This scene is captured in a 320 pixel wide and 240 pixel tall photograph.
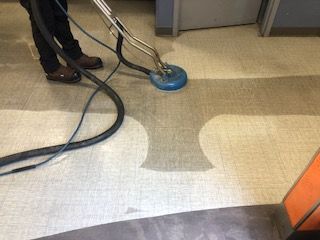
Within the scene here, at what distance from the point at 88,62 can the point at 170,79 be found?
552 millimetres

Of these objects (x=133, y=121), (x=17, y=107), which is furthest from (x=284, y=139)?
(x=17, y=107)

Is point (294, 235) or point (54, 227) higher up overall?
point (294, 235)

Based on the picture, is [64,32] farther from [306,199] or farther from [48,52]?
[306,199]

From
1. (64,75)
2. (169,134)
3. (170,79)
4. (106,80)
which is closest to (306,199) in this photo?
(169,134)

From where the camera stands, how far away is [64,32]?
5.56 feet

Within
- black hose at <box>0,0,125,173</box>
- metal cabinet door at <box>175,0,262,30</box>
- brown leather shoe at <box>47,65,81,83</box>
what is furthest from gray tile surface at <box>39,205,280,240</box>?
metal cabinet door at <box>175,0,262,30</box>

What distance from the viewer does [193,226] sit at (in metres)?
1.16

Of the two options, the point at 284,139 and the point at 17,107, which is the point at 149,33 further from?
the point at 284,139

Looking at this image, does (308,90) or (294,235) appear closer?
(294,235)

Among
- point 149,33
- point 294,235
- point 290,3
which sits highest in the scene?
point 290,3

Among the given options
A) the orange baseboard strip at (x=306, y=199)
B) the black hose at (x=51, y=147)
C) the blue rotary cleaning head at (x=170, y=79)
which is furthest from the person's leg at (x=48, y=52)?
the orange baseboard strip at (x=306, y=199)

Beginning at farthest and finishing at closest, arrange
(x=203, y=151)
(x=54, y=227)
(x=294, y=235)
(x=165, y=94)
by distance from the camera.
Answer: (x=165, y=94), (x=203, y=151), (x=54, y=227), (x=294, y=235)

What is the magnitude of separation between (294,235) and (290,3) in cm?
169

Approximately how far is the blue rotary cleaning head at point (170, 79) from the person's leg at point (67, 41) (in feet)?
1.31
